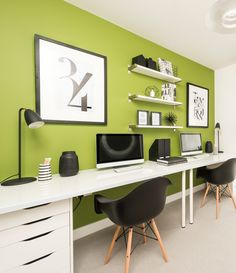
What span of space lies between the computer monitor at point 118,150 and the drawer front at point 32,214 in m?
0.64

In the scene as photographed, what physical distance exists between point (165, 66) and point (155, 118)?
81 cm

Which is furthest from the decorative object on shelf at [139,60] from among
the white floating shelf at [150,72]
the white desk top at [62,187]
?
the white desk top at [62,187]

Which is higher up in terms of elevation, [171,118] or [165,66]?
[165,66]

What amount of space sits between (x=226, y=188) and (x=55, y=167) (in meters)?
3.00

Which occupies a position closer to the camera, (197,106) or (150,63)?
(150,63)

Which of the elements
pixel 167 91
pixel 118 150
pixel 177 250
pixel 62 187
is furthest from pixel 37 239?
pixel 167 91

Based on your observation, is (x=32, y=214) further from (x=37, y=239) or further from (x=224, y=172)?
(x=224, y=172)

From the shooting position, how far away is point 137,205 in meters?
1.23

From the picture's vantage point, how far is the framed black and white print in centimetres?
304

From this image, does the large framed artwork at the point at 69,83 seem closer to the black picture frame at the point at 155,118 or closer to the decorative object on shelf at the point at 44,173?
the decorative object on shelf at the point at 44,173

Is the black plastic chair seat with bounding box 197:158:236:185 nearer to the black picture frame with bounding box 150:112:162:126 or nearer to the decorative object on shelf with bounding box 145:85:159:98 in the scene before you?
the black picture frame with bounding box 150:112:162:126

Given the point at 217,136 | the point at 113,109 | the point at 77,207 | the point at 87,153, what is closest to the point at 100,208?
the point at 77,207

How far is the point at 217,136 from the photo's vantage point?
11.7ft

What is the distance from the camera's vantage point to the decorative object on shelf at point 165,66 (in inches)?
95.8
